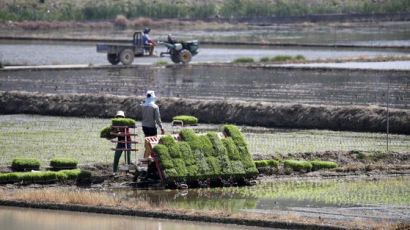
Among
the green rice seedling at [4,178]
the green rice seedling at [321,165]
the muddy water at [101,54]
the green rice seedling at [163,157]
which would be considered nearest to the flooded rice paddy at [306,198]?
the green rice seedling at [163,157]

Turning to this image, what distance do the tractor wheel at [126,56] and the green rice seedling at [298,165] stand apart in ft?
101

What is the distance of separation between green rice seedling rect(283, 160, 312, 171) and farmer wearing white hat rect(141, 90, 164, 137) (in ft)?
10.5

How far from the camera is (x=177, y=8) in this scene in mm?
109812

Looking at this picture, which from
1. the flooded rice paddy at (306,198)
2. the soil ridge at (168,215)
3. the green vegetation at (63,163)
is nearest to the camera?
the soil ridge at (168,215)

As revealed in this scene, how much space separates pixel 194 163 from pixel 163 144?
0.78 meters

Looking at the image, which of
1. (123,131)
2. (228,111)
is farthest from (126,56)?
(123,131)

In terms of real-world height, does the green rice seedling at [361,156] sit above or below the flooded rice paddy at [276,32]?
above

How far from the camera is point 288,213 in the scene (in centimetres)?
1427

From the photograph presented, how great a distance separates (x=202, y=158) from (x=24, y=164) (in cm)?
404

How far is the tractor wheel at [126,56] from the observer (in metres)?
48.2

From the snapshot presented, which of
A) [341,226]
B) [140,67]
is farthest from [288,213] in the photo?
[140,67]

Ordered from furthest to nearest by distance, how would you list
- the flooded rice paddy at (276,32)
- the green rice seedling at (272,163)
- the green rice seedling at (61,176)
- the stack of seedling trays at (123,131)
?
the flooded rice paddy at (276,32)
the green rice seedling at (272,163)
the stack of seedling trays at (123,131)
the green rice seedling at (61,176)

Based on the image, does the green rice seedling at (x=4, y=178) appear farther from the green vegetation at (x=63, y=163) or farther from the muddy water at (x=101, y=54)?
the muddy water at (x=101, y=54)

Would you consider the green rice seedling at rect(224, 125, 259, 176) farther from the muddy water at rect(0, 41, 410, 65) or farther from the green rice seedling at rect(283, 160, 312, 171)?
the muddy water at rect(0, 41, 410, 65)
